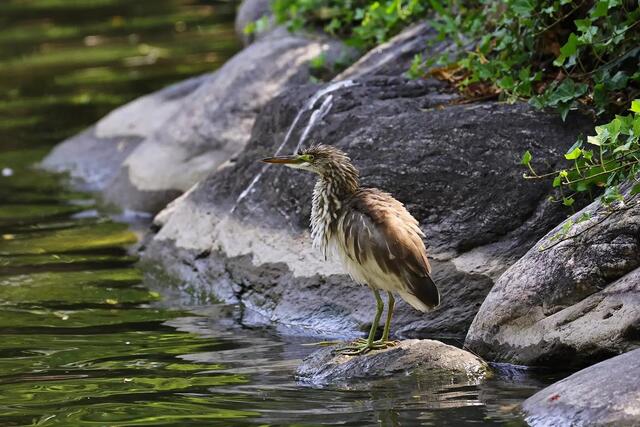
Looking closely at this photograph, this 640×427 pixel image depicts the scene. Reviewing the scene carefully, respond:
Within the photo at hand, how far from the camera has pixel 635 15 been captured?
8.30 m

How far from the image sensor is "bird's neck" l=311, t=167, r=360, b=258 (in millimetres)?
7418

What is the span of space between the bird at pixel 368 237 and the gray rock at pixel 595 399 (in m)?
1.15

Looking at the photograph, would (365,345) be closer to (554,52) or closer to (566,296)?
(566,296)

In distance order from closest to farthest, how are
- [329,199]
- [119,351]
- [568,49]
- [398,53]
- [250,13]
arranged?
[329,199] < [119,351] < [568,49] < [398,53] < [250,13]

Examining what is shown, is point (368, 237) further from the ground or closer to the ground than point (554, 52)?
closer to the ground

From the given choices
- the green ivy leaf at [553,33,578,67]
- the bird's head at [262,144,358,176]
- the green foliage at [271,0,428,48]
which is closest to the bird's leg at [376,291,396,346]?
the bird's head at [262,144,358,176]

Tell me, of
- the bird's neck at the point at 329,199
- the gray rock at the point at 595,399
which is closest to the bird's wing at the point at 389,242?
the bird's neck at the point at 329,199

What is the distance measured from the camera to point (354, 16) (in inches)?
468

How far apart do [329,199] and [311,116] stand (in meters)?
2.27

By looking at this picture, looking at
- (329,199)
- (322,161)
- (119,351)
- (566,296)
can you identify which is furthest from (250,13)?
(566,296)

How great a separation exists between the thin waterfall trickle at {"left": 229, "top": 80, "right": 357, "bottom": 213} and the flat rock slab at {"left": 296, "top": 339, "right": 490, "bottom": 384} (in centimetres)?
271

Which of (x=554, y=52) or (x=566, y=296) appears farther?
(x=554, y=52)

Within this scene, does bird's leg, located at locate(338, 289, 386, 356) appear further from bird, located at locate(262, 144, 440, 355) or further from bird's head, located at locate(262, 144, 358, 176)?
bird's head, located at locate(262, 144, 358, 176)

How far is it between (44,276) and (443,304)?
3596mm
